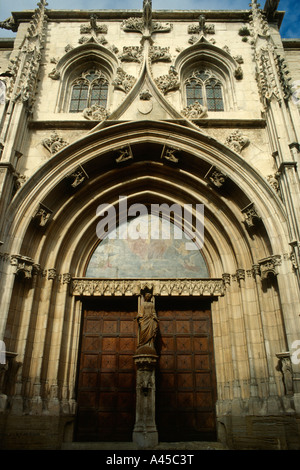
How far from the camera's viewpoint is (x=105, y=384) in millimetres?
8617

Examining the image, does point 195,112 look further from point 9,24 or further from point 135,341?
point 9,24

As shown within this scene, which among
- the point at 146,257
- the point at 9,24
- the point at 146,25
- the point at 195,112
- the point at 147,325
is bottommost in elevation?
the point at 147,325

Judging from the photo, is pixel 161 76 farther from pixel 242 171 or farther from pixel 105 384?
pixel 105 384

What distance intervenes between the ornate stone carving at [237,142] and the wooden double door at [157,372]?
13.6 feet

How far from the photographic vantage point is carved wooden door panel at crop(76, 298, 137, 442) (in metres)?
8.24

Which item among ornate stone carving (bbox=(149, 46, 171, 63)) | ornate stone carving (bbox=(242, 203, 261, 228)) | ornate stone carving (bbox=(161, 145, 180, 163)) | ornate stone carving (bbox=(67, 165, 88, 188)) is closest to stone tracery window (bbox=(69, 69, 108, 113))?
ornate stone carving (bbox=(149, 46, 171, 63))

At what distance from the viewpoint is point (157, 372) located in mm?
8703

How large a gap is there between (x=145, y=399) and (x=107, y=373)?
1.25 m

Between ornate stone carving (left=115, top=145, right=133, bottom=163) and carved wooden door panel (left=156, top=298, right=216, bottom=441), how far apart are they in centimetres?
398

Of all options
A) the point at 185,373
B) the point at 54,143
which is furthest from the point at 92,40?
the point at 185,373

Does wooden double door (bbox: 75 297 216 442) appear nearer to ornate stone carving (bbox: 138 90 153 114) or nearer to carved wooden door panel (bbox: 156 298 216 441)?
carved wooden door panel (bbox: 156 298 216 441)

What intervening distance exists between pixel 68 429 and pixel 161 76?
9930 mm

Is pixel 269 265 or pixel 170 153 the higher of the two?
pixel 170 153
